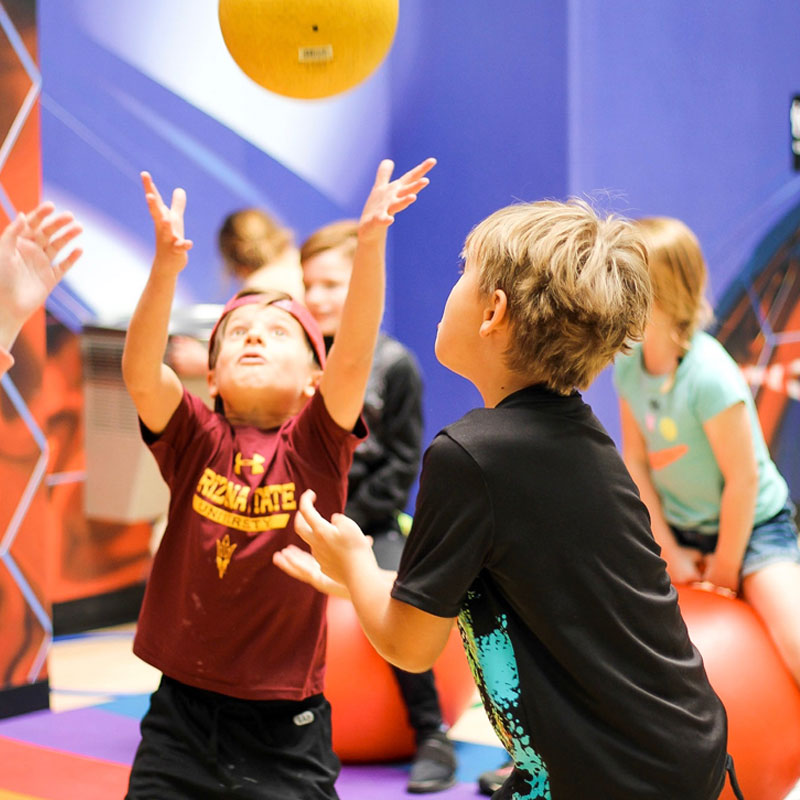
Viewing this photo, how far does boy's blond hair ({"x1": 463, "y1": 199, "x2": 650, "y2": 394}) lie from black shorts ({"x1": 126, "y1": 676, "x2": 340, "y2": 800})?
962mm

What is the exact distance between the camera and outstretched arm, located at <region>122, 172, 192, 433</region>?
2.02 meters

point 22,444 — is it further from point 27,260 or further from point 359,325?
point 359,325

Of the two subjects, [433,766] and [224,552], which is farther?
[433,766]

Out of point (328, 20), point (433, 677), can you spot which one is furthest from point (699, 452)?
point (328, 20)

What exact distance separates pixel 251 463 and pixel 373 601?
77cm

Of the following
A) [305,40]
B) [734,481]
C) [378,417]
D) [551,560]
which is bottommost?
[734,481]

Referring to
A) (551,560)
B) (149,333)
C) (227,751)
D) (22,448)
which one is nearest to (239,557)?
(227,751)

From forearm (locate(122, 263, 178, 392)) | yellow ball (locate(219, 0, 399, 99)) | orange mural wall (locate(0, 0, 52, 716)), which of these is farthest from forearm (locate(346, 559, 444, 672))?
orange mural wall (locate(0, 0, 52, 716))

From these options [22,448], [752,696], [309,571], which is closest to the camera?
[309,571]

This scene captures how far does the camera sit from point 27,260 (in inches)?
79.1

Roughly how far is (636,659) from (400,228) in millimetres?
4714

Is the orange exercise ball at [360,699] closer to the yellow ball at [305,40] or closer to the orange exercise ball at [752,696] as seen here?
the orange exercise ball at [752,696]

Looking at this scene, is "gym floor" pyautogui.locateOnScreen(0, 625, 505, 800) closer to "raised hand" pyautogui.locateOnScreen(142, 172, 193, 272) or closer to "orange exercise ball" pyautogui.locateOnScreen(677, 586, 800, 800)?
"orange exercise ball" pyautogui.locateOnScreen(677, 586, 800, 800)

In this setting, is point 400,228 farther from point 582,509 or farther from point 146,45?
point 582,509
